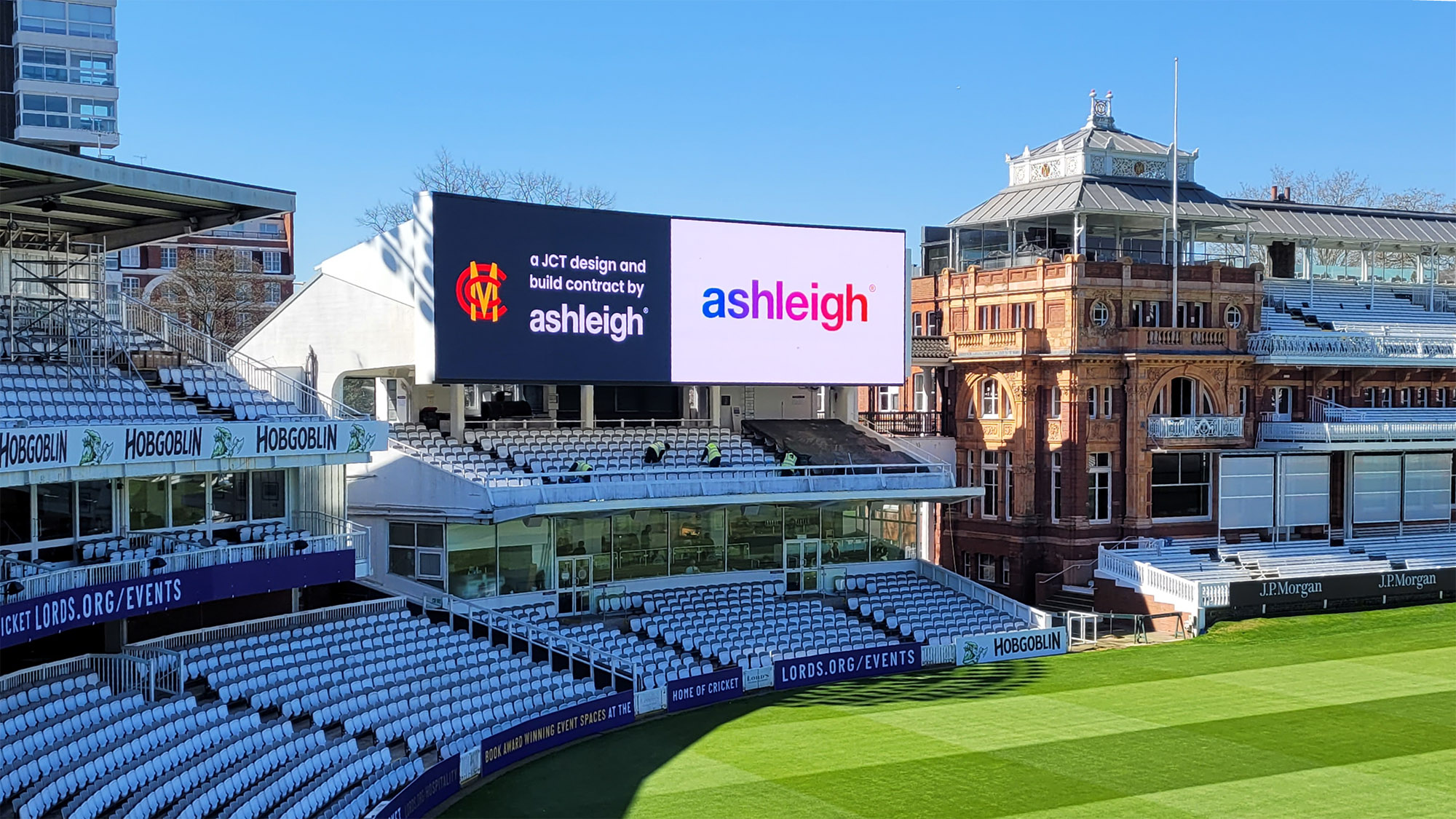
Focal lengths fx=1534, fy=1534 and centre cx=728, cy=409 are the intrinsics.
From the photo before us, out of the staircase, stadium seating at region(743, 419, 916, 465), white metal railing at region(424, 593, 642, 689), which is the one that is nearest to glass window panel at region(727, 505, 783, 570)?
stadium seating at region(743, 419, 916, 465)

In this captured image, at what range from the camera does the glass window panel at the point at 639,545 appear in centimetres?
4219

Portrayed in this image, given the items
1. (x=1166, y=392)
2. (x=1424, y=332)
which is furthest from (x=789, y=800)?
(x=1424, y=332)

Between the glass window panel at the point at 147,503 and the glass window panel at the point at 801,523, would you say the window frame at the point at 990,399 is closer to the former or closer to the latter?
the glass window panel at the point at 801,523

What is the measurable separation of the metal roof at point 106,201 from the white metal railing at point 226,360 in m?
1.75

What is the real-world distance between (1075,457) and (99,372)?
3005cm

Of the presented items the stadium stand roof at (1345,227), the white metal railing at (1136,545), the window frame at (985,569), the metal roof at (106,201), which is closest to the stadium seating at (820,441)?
the window frame at (985,569)

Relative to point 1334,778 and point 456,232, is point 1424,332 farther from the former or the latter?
point 456,232

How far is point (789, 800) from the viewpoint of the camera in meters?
27.1

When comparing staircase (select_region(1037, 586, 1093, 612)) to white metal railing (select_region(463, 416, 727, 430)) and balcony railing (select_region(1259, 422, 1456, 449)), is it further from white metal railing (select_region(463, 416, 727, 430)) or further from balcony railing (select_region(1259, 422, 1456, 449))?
white metal railing (select_region(463, 416, 727, 430))

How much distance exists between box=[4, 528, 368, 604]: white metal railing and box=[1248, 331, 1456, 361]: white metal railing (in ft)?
104

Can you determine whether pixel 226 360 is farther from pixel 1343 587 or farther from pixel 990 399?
pixel 1343 587

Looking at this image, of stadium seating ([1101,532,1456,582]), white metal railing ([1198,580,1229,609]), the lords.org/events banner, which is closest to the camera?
the lords.org/events banner

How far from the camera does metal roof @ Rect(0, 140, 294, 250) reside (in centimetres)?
2833

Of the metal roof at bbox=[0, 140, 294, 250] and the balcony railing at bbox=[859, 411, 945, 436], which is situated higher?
the metal roof at bbox=[0, 140, 294, 250]
